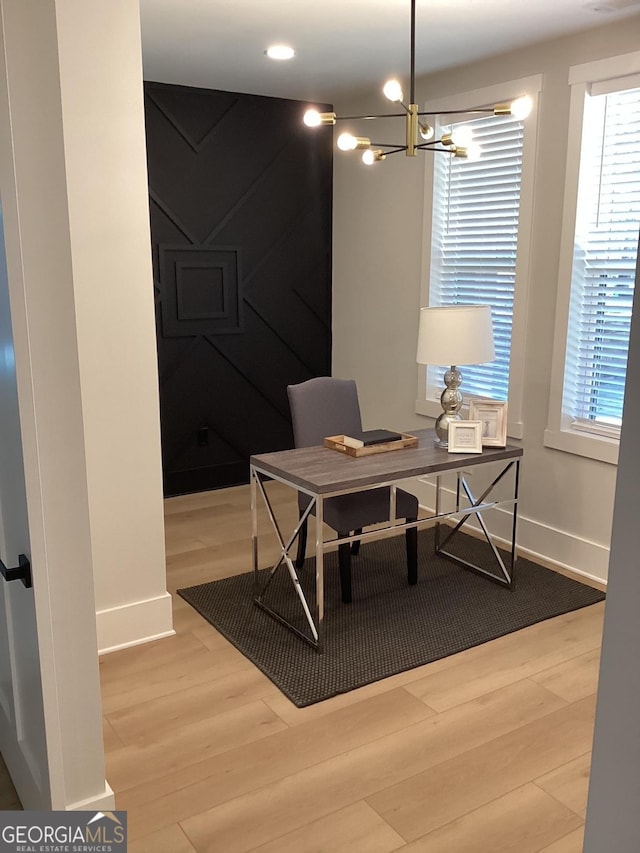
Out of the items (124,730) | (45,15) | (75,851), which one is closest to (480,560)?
(124,730)

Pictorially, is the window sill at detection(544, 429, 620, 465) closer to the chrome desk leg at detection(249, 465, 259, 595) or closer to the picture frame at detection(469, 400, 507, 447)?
the picture frame at detection(469, 400, 507, 447)

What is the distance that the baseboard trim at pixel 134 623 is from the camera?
10.2ft

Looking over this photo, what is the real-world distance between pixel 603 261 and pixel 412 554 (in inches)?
67.6

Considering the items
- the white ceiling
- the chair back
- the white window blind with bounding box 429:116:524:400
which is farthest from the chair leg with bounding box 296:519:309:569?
the white ceiling

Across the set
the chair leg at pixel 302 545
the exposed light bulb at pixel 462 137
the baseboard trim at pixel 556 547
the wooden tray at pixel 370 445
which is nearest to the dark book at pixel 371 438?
the wooden tray at pixel 370 445

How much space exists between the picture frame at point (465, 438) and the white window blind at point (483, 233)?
91 centimetres

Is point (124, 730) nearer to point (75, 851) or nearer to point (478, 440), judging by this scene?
point (75, 851)

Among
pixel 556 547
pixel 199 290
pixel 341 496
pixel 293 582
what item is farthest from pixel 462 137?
pixel 199 290

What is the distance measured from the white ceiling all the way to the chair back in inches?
64.8

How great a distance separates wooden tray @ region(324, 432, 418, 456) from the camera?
338 centimetres

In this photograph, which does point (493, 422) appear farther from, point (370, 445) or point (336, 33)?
point (336, 33)

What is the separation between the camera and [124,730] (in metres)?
2.62

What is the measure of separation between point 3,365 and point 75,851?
3.93 ft

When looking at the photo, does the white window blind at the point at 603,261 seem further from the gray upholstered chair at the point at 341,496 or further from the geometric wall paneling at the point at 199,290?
→ the geometric wall paneling at the point at 199,290
